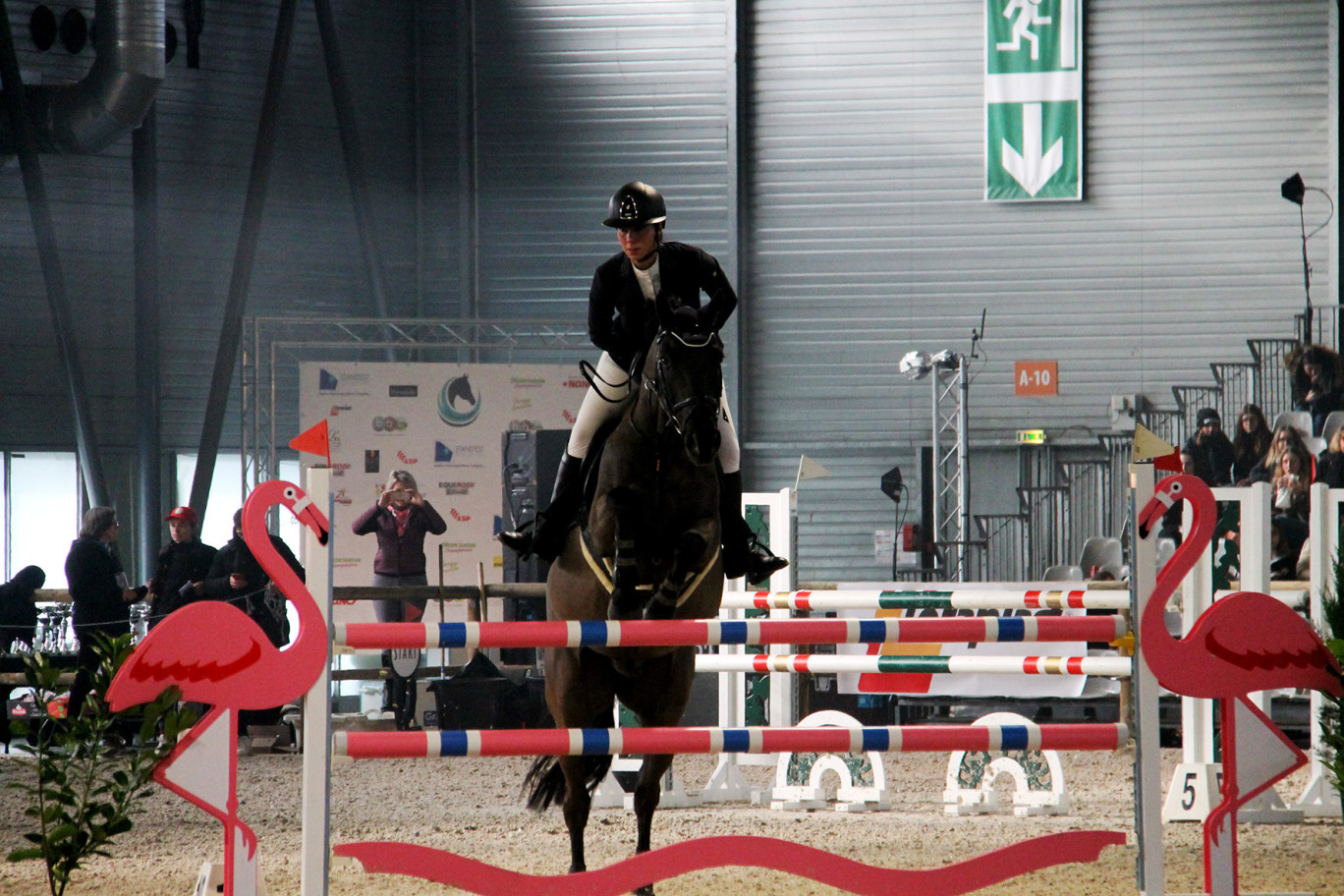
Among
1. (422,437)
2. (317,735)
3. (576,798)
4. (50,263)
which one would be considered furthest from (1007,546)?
(317,735)

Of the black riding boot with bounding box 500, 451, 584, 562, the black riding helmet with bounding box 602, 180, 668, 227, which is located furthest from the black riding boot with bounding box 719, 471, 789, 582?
the black riding helmet with bounding box 602, 180, 668, 227

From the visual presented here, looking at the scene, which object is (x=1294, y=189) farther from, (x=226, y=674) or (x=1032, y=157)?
(x=226, y=674)

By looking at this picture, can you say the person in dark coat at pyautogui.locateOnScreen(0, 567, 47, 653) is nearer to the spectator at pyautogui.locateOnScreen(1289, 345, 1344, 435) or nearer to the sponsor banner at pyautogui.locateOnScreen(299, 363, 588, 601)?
the sponsor banner at pyautogui.locateOnScreen(299, 363, 588, 601)

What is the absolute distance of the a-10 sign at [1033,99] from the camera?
41.9 ft

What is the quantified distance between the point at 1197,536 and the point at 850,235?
10.7 m

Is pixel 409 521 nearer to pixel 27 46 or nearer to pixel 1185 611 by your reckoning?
pixel 1185 611

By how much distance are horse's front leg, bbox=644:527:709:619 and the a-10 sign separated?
10442mm

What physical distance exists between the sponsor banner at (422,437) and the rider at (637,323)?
619 centimetres

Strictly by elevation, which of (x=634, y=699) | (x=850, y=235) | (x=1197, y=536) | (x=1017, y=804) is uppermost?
(x=850, y=235)

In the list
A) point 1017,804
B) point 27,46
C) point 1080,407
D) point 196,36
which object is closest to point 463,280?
point 196,36

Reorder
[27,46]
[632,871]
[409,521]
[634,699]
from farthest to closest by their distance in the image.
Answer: [27,46] → [409,521] → [634,699] → [632,871]

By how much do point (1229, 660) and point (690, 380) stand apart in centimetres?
133

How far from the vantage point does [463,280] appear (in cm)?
1352

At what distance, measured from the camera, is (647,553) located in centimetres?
330
